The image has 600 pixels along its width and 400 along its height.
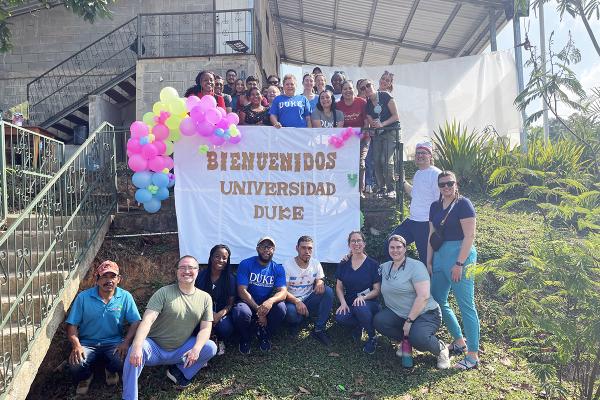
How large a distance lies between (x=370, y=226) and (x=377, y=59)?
11.9 m

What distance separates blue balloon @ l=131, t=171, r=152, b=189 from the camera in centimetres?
587

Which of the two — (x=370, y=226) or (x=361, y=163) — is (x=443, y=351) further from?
(x=361, y=163)

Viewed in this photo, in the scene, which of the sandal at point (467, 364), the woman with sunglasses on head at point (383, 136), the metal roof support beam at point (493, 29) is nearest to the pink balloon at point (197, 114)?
the woman with sunglasses on head at point (383, 136)

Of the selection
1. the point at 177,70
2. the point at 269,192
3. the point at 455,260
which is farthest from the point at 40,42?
the point at 455,260

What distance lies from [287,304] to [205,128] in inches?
95.2

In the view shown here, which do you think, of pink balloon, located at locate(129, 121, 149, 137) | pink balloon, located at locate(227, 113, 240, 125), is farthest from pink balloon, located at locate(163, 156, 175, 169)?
pink balloon, located at locate(227, 113, 240, 125)

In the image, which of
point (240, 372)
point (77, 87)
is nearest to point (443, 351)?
point (240, 372)

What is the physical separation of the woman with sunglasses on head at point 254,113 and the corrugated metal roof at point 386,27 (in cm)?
692

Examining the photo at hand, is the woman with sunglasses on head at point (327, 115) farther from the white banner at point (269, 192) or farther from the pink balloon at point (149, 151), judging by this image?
the pink balloon at point (149, 151)

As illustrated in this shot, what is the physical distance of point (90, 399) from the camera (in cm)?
416

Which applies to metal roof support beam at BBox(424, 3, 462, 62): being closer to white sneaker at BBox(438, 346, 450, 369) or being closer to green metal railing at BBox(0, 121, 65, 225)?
green metal railing at BBox(0, 121, 65, 225)

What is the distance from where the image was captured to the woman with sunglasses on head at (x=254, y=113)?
6645 mm

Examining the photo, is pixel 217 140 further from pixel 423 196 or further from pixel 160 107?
pixel 423 196

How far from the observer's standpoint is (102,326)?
429cm
